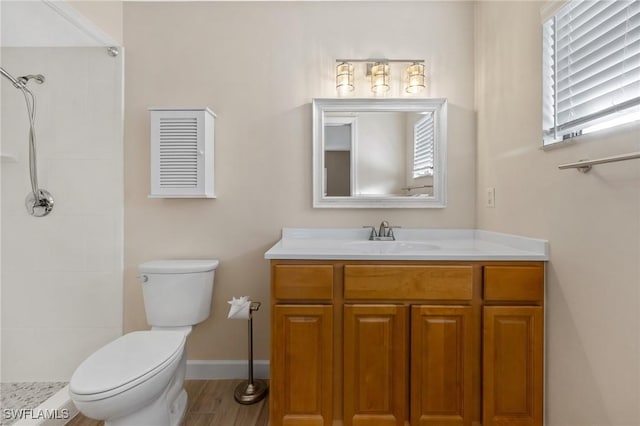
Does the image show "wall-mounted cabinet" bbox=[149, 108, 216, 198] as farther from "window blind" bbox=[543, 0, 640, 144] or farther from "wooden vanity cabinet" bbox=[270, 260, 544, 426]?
"window blind" bbox=[543, 0, 640, 144]

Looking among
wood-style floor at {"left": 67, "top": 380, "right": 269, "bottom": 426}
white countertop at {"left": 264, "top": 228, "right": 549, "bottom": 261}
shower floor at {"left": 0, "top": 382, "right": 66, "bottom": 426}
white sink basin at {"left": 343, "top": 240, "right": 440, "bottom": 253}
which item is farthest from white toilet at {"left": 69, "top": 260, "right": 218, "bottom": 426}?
white sink basin at {"left": 343, "top": 240, "right": 440, "bottom": 253}

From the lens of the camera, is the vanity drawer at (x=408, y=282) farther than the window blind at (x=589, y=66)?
Yes

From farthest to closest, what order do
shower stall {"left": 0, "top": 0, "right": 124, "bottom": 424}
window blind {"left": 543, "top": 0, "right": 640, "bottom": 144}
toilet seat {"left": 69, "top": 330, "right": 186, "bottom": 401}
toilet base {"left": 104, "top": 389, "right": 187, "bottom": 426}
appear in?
shower stall {"left": 0, "top": 0, "right": 124, "bottom": 424} → toilet base {"left": 104, "top": 389, "right": 187, "bottom": 426} → toilet seat {"left": 69, "top": 330, "right": 186, "bottom": 401} → window blind {"left": 543, "top": 0, "right": 640, "bottom": 144}

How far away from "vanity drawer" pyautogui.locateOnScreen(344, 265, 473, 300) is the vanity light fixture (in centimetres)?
119

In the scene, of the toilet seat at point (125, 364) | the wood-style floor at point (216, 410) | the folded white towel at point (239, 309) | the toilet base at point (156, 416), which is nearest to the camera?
the toilet seat at point (125, 364)

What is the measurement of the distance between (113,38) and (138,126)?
54 centimetres

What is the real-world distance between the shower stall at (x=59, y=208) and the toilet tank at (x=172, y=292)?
47 centimetres

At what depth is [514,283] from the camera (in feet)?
4.70

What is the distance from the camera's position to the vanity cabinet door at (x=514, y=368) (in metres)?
1.42

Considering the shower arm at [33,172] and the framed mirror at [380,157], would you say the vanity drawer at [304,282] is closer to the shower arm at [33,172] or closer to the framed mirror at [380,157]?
the framed mirror at [380,157]

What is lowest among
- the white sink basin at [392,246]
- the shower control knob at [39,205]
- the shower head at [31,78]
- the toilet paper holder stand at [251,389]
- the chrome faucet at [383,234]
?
the toilet paper holder stand at [251,389]

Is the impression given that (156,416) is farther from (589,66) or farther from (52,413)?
(589,66)

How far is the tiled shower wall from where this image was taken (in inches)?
79.7

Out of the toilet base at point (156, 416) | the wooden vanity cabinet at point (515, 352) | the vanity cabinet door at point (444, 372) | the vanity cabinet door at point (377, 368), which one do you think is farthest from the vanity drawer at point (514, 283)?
the toilet base at point (156, 416)
